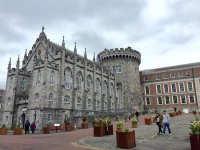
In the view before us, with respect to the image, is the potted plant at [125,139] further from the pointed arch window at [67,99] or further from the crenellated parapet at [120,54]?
the crenellated parapet at [120,54]

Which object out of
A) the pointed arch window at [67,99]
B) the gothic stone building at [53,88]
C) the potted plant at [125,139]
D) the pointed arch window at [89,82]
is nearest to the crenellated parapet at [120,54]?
the gothic stone building at [53,88]

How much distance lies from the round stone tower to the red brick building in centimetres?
517

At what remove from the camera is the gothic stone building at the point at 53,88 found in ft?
110

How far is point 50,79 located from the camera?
113ft

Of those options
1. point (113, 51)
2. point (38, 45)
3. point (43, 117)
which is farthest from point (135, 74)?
point (43, 117)

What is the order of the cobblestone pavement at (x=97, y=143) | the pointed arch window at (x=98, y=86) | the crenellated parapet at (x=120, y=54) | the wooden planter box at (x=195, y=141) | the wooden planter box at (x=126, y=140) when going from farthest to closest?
the crenellated parapet at (x=120, y=54)
the pointed arch window at (x=98, y=86)
the cobblestone pavement at (x=97, y=143)
the wooden planter box at (x=126, y=140)
the wooden planter box at (x=195, y=141)

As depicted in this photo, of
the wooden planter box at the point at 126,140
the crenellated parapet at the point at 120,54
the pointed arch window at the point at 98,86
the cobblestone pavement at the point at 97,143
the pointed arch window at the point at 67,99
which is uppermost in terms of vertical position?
the crenellated parapet at the point at 120,54

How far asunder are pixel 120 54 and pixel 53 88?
29.7 metres

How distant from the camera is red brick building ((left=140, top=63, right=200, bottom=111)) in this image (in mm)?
60781

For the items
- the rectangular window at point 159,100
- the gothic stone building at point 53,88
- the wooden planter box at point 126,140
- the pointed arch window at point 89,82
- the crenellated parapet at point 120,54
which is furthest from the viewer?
the rectangular window at point 159,100

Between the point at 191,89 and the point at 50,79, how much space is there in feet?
148

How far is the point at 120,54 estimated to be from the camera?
5950 cm

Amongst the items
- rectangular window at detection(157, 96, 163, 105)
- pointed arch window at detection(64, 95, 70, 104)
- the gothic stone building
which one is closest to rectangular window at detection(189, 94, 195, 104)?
rectangular window at detection(157, 96, 163, 105)

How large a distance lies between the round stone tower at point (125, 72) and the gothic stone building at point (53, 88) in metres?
4.86
